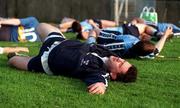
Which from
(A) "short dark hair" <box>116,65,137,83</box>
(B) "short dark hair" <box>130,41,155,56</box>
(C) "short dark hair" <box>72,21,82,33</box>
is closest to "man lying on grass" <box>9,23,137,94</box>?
(A) "short dark hair" <box>116,65,137,83</box>

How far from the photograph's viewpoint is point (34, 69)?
6.64 m

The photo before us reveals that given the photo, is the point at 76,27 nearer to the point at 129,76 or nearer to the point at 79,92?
the point at 129,76

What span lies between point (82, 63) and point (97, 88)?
69 cm

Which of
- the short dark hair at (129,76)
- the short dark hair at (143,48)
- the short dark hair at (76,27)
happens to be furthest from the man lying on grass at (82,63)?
the short dark hair at (76,27)

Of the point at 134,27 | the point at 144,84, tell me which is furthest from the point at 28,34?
the point at 144,84

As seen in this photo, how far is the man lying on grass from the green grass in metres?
0.09

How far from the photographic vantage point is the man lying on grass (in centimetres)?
603

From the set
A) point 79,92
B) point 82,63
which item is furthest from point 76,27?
point 79,92

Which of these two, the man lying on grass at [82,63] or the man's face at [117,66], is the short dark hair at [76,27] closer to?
the man lying on grass at [82,63]

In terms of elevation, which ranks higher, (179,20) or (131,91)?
(131,91)

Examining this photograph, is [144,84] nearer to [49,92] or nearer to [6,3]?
[49,92]

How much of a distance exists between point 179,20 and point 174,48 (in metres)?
7.68

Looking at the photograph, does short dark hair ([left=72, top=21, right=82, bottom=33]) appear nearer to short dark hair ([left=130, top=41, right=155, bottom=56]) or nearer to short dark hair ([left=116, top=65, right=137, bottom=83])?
short dark hair ([left=130, top=41, right=155, bottom=56])

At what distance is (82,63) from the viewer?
20.0ft
